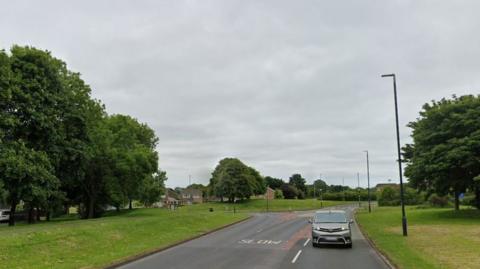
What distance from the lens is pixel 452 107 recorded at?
129 feet

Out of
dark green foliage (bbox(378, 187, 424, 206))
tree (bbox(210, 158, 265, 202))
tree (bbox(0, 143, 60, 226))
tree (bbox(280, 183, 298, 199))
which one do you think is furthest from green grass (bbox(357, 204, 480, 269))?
tree (bbox(280, 183, 298, 199))

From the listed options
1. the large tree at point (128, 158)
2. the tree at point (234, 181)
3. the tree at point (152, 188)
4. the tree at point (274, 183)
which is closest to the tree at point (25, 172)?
the large tree at point (128, 158)

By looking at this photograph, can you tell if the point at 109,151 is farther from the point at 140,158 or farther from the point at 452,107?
the point at 452,107

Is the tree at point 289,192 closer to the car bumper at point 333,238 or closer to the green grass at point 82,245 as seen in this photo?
the green grass at point 82,245

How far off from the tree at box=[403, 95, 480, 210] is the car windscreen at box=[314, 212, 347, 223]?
1704cm

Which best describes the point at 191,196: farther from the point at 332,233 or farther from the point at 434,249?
the point at 434,249

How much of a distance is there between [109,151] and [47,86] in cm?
1362

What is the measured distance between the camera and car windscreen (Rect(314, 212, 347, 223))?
22141 millimetres

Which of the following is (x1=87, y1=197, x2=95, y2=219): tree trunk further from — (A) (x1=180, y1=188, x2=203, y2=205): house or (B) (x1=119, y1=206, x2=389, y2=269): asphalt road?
(A) (x1=180, y1=188, x2=203, y2=205): house

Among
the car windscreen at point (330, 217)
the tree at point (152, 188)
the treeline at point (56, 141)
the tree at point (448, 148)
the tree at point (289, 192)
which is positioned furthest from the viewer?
the tree at point (289, 192)

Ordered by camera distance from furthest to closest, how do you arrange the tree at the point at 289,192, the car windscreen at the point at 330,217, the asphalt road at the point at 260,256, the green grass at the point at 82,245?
1. the tree at the point at 289,192
2. the car windscreen at the point at 330,217
3. the asphalt road at the point at 260,256
4. the green grass at the point at 82,245

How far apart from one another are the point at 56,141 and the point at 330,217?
2443 centimetres

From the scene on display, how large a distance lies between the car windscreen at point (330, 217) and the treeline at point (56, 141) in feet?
65.0

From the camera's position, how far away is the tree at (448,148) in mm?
35938
